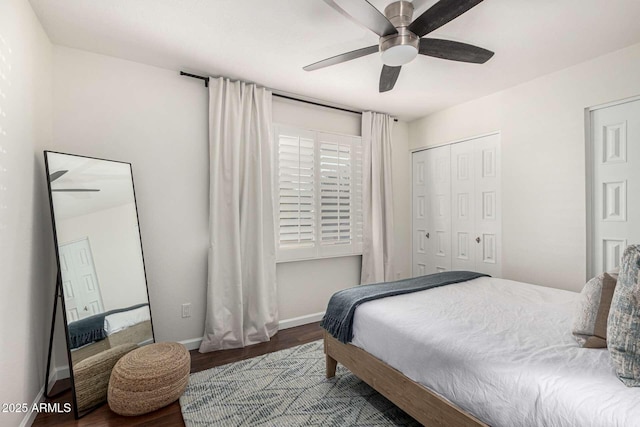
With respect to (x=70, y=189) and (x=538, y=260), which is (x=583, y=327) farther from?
(x=70, y=189)

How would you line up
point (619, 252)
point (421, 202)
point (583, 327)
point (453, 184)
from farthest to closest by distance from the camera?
1. point (421, 202)
2. point (453, 184)
3. point (619, 252)
4. point (583, 327)

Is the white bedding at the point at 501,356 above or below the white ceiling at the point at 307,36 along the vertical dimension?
below

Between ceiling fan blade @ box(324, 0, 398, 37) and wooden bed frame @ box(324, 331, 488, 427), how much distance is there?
75.0 inches

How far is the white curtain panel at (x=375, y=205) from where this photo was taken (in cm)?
384

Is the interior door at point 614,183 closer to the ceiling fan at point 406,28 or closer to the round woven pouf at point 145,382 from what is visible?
the ceiling fan at point 406,28

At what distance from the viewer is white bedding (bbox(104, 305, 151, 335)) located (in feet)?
7.13

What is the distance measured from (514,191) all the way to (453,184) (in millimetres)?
738

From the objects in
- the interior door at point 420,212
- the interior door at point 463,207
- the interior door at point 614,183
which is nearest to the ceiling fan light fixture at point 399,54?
the interior door at point 614,183

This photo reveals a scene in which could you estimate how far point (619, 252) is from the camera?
98.6 inches

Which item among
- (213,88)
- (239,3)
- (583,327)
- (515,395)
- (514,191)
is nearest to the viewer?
(515,395)

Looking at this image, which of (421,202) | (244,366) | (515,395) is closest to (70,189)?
(244,366)

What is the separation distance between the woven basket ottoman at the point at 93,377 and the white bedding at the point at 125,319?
5.6 inches

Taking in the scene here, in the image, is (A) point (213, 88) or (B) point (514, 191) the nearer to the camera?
(A) point (213, 88)

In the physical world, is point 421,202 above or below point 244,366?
above
